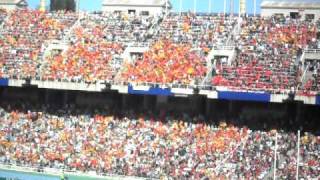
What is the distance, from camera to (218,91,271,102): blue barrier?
32.0 meters

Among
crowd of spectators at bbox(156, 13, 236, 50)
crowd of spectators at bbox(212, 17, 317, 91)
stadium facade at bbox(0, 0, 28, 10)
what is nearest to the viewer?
crowd of spectators at bbox(212, 17, 317, 91)

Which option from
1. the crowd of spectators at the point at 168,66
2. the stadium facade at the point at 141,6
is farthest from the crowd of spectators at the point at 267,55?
the stadium facade at the point at 141,6

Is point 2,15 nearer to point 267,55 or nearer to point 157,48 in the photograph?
point 157,48

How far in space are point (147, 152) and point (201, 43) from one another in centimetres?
782

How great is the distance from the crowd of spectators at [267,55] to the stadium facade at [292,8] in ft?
14.7

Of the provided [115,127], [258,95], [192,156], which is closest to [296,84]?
[258,95]

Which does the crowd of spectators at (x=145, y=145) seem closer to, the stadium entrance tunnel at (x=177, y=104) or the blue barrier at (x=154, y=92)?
the stadium entrance tunnel at (x=177, y=104)

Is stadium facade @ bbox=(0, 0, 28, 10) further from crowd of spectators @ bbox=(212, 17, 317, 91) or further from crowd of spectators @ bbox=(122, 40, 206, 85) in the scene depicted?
crowd of spectators @ bbox=(212, 17, 317, 91)

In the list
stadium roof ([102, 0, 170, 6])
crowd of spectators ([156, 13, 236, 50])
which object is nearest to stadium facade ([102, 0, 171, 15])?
stadium roof ([102, 0, 170, 6])

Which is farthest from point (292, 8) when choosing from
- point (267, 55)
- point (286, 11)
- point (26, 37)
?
point (26, 37)

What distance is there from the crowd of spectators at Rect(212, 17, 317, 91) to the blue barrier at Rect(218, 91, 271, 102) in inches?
15.5

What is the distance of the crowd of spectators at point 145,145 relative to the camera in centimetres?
3045

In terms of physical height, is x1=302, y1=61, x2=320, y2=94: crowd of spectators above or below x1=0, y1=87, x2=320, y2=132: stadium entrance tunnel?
above

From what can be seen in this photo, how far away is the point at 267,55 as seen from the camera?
34781 millimetres
